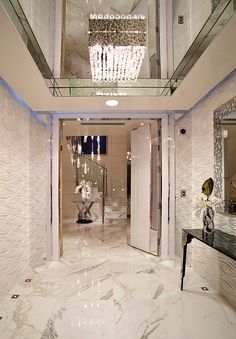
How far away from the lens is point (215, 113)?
116 inches

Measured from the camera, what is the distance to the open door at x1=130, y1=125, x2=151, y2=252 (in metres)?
4.35

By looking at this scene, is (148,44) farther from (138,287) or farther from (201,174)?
(138,287)

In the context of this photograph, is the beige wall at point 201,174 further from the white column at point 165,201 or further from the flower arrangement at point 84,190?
the flower arrangement at point 84,190

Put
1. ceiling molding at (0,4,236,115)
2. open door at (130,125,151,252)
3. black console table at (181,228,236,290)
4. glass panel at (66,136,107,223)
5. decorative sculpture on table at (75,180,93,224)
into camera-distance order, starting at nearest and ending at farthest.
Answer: ceiling molding at (0,4,236,115)
black console table at (181,228,236,290)
open door at (130,125,151,252)
decorative sculpture on table at (75,180,93,224)
glass panel at (66,136,107,223)

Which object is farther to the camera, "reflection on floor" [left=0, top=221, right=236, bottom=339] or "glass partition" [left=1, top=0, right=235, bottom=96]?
"glass partition" [left=1, top=0, right=235, bottom=96]

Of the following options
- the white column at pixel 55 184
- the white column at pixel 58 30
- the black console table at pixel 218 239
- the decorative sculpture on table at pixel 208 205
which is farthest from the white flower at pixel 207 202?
the white column at pixel 58 30

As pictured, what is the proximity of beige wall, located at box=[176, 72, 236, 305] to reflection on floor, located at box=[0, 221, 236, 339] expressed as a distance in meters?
0.22

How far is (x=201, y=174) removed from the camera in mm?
3340

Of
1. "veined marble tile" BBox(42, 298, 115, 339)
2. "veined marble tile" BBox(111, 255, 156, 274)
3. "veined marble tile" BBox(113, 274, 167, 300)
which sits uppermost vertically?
"veined marble tile" BBox(42, 298, 115, 339)

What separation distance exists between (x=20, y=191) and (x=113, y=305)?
1.80m

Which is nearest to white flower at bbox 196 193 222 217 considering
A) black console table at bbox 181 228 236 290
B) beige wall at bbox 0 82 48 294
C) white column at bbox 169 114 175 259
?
black console table at bbox 181 228 236 290

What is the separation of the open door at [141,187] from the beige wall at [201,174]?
564 mm

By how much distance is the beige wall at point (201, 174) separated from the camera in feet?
8.70

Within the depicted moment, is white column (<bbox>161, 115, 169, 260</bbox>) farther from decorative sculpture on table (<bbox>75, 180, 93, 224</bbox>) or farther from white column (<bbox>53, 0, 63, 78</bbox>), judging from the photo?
decorative sculpture on table (<bbox>75, 180, 93, 224</bbox>)
